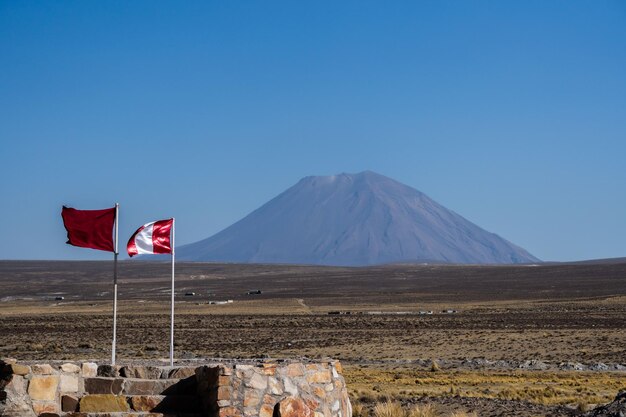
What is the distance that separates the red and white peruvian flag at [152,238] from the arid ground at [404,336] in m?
5.00

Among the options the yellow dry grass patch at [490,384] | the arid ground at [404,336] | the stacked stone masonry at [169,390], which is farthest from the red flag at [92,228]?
the yellow dry grass patch at [490,384]

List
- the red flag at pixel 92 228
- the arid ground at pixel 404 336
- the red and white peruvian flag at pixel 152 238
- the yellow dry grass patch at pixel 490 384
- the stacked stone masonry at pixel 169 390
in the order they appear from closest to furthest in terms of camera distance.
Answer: the stacked stone masonry at pixel 169 390 → the red flag at pixel 92 228 → the red and white peruvian flag at pixel 152 238 → the yellow dry grass patch at pixel 490 384 → the arid ground at pixel 404 336

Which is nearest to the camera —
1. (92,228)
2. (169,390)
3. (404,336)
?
(169,390)

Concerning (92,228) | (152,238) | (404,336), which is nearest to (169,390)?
(152,238)

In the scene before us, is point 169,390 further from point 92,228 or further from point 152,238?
point 92,228

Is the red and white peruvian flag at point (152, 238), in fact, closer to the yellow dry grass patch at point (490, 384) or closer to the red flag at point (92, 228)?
the red flag at point (92, 228)

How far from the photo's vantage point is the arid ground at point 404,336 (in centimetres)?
2386

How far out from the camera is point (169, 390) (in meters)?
15.1

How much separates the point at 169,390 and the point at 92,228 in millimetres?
3990

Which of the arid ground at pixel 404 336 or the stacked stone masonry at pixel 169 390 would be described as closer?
the stacked stone masonry at pixel 169 390

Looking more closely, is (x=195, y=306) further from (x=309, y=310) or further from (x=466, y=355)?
(x=466, y=355)

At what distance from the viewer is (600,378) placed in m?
26.9

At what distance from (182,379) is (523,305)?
54.5 meters

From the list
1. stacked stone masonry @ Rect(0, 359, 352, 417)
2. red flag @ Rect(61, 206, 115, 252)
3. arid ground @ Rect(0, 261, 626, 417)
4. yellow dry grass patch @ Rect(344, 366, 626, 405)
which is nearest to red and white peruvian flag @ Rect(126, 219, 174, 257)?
red flag @ Rect(61, 206, 115, 252)
